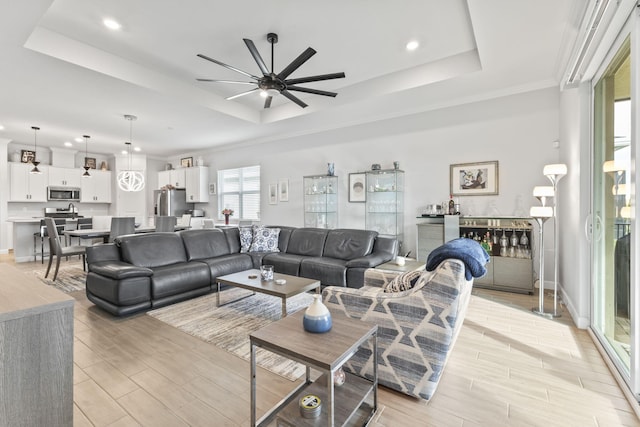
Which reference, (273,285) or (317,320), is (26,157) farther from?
(317,320)

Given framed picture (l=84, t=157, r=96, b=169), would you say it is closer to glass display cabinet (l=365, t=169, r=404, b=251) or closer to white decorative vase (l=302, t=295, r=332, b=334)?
glass display cabinet (l=365, t=169, r=404, b=251)

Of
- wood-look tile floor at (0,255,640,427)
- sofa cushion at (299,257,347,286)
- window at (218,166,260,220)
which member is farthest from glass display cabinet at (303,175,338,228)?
wood-look tile floor at (0,255,640,427)

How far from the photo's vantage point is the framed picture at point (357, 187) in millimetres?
5759

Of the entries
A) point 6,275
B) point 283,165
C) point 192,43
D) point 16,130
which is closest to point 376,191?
point 283,165

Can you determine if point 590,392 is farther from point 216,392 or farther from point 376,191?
point 376,191

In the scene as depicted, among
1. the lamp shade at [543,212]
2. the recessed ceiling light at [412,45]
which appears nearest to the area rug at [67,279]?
the recessed ceiling light at [412,45]

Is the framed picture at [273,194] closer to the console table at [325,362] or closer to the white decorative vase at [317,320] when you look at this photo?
the console table at [325,362]

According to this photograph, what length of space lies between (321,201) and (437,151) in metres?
2.45

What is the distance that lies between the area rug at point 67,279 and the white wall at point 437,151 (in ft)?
12.8

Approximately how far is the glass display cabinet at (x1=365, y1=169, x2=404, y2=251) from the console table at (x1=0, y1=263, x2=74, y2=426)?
15.3 feet

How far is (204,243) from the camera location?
4574mm

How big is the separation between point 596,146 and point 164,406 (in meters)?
4.13

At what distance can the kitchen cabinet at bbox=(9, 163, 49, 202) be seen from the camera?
7508mm

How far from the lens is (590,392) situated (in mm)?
1978
